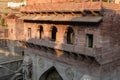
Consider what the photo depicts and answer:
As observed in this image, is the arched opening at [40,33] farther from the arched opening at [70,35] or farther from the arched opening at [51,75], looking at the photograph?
the arched opening at [70,35]

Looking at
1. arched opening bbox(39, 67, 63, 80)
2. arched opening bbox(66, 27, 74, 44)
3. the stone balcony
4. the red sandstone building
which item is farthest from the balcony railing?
arched opening bbox(39, 67, 63, 80)

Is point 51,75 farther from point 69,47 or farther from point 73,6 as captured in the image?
point 73,6

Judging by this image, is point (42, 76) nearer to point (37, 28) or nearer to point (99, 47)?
point (37, 28)

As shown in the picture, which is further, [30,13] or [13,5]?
[13,5]

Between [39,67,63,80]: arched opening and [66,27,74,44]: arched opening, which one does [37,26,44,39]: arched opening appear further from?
[66,27,74,44]: arched opening

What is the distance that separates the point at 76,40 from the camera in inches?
573

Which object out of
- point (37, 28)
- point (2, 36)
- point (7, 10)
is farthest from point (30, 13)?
point (7, 10)

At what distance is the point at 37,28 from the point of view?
719 inches

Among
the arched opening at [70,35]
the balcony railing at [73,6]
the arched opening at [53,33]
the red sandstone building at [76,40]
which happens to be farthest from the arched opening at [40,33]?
the arched opening at [70,35]

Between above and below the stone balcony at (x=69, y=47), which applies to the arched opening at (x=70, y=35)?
above

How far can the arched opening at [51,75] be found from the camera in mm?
17453

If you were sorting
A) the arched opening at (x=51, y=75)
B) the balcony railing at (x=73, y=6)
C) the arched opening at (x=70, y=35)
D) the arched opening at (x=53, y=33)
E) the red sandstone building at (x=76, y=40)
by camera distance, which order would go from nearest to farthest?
the balcony railing at (x=73, y=6), the red sandstone building at (x=76, y=40), the arched opening at (x=70, y=35), the arched opening at (x=53, y=33), the arched opening at (x=51, y=75)

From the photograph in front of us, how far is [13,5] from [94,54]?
29.9 metres

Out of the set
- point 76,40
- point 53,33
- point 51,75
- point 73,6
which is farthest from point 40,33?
point 73,6
